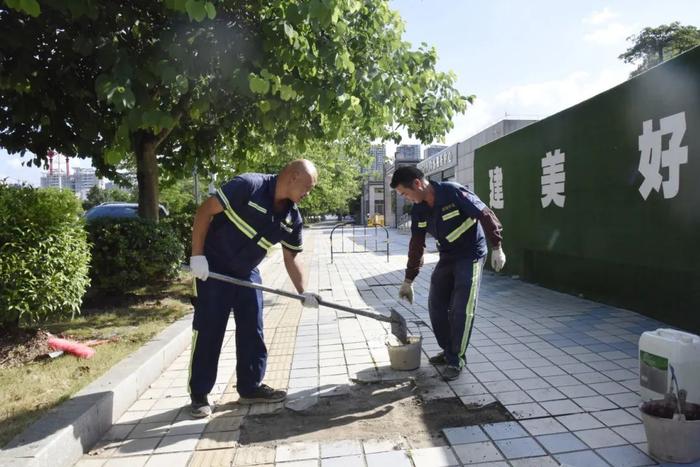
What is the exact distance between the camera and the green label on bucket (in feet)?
9.64

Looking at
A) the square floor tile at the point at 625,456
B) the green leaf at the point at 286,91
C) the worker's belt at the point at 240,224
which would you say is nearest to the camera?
the square floor tile at the point at 625,456

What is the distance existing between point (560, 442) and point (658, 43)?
144ft

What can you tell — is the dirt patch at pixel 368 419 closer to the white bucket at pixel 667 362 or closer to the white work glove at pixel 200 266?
the white bucket at pixel 667 362

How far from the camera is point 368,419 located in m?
3.28

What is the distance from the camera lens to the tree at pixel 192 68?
14.1 feet

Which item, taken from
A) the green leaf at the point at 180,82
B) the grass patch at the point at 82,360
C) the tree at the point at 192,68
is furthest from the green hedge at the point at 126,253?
the green leaf at the point at 180,82

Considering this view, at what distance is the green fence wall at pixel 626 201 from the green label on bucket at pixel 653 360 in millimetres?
2276

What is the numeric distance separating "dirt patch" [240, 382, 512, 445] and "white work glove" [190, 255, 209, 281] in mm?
1020

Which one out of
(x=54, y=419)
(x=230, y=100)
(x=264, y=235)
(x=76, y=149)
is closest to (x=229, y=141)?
(x=230, y=100)

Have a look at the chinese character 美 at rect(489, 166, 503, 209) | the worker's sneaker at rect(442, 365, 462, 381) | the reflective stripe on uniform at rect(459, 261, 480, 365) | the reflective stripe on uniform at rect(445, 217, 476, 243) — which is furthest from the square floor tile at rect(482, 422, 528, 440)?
the chinese character 美 at rect(489, 166, 503, 209)

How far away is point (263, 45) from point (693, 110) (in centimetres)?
415

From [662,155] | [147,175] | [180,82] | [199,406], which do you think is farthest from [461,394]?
[147,175]

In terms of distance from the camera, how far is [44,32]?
499 centimetres

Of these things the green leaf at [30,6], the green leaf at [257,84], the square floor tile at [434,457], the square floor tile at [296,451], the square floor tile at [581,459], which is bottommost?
the square floor tile at [296,451]
